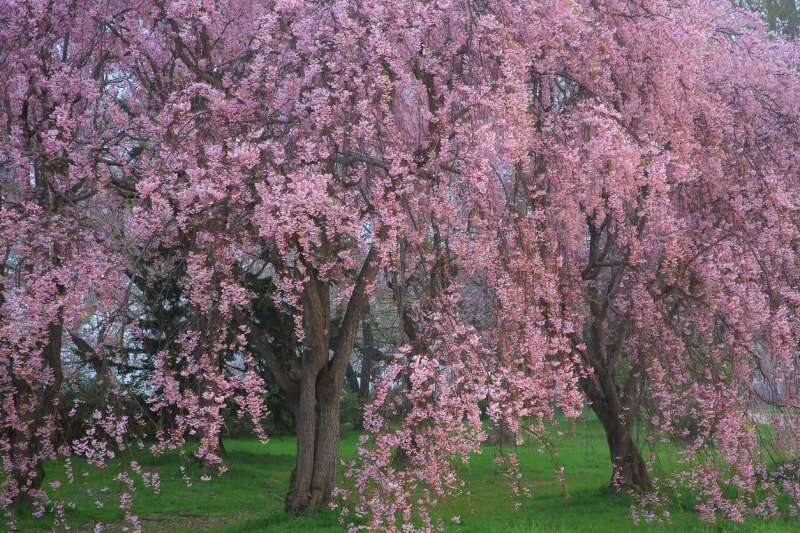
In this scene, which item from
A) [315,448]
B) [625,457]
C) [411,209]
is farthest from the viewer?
[625,457]

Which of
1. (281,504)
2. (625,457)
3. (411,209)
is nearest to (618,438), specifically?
(625,457)

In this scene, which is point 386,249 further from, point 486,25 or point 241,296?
point 486,25

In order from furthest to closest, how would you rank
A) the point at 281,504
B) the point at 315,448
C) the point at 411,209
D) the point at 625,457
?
the point at 281,504 → the point at 625,457 → the point at 315,448 → the point at 411,209

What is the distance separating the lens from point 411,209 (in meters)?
6.64

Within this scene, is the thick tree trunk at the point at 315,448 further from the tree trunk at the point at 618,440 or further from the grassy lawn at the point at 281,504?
the tree trunk at the point at 618,440

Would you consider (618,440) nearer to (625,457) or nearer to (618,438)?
(618,438)

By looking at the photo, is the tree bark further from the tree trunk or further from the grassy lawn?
the grassy lawn

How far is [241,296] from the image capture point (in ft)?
21.1

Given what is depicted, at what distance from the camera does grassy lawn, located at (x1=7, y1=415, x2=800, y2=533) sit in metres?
8.98

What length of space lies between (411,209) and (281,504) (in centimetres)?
722

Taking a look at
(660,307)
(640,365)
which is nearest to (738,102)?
(660,307)

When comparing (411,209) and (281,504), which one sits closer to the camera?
(411,209)

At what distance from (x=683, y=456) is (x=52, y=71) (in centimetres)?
782

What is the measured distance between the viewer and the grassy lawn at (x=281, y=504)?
898 cm
